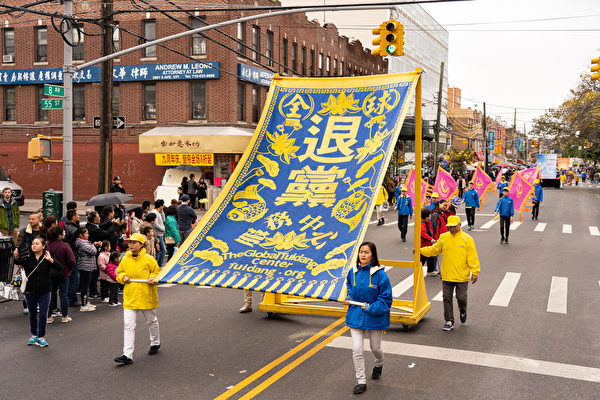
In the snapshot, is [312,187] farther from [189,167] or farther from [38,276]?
[189,167]

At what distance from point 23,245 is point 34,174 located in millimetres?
28385

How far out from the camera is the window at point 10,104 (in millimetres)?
36000

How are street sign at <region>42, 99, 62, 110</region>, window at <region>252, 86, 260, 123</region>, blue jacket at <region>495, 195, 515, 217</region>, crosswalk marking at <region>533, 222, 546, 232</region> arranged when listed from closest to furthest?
1. street sign at <region>42, 99, 62, 110</region>
2. blue jacket at <region>495, 195, 515, 217</region>
3. crosswalk marking at <region>533, 222, 546, 232</region>
4. window at <region>252, 86, 260, 123</region>

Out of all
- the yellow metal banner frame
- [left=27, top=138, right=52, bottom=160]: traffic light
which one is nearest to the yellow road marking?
the yellow metal banner frame

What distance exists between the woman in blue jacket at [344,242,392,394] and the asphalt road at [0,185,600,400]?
0.44 metres

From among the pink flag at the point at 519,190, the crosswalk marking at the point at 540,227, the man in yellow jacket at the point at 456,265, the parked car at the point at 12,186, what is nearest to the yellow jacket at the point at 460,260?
the man in yellow jacket at the point at 456,265

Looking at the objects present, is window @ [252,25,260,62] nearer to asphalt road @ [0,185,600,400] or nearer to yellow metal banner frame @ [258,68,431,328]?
asphalt road @ [0,185,600,400]

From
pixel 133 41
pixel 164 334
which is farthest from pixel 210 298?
pixel 133 41

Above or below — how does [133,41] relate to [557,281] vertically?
above

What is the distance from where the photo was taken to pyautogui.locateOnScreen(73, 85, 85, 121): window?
34.7m

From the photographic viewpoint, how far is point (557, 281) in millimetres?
13492

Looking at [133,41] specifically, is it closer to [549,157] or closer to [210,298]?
[210,298]

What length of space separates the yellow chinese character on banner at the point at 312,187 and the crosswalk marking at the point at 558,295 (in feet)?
15.6

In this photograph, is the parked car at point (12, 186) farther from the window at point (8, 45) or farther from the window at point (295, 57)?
the window at point (295, 57)
